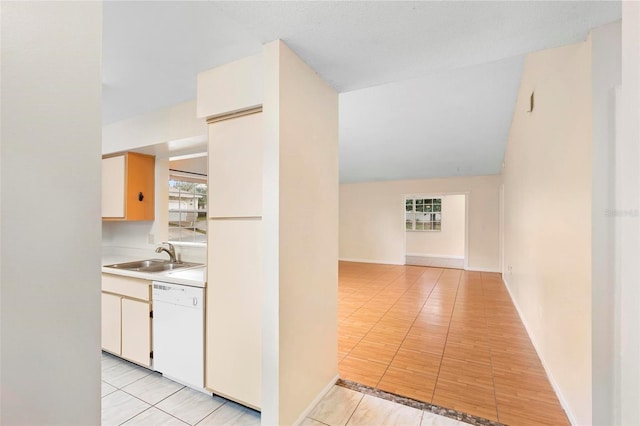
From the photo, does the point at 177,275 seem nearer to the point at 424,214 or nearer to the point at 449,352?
the point at 449,352

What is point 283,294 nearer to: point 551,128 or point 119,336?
point 119,336

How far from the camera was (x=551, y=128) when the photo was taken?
2271 mm

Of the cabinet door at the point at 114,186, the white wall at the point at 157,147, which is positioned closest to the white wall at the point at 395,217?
the white wall at the point at 157,147

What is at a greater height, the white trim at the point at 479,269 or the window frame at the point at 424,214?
the window frame at the point at 424,214

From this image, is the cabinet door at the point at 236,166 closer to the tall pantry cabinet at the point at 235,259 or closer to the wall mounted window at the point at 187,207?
the tall pantry cabinet at the point at 235,259

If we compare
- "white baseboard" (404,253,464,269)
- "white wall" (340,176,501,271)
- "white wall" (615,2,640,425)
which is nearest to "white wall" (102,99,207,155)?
"white wall" (615,2,640,425)

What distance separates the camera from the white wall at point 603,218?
4.74ft

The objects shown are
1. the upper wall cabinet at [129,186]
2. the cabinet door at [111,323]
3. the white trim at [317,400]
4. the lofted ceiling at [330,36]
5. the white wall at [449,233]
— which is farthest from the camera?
the white wall at [449,233]

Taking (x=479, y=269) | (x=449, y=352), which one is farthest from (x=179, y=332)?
(x=479, y=269)

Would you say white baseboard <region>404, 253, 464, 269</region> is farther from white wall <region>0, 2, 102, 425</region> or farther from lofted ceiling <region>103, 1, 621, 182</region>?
white wall <region>0, 2, 102, 425</region>

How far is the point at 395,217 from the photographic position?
802 cm

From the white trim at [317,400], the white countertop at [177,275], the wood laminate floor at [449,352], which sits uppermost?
the white countertop at [177,275]

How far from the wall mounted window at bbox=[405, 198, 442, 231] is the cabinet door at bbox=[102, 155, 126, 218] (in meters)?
8.18

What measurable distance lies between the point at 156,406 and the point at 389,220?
6.93m
